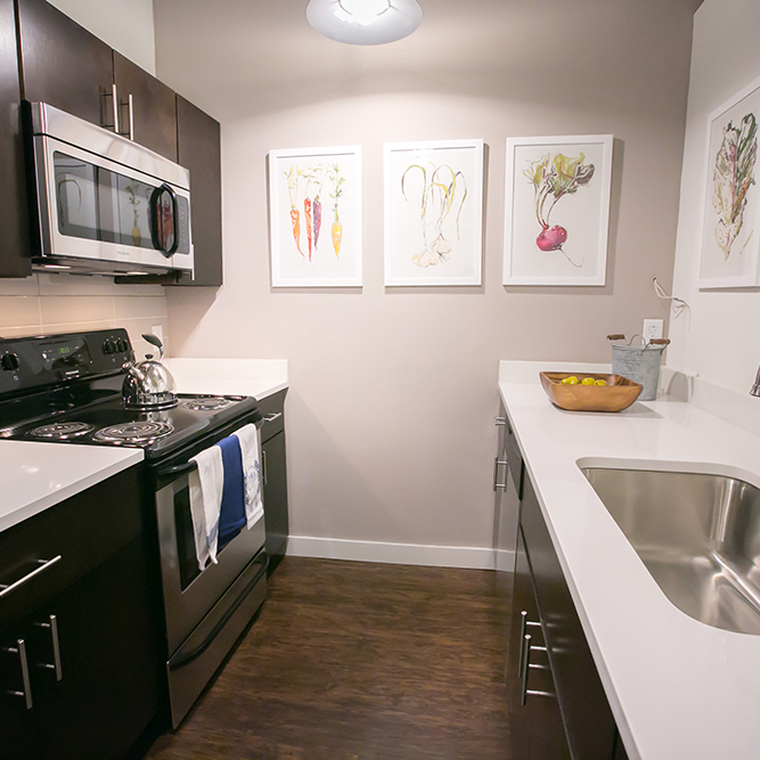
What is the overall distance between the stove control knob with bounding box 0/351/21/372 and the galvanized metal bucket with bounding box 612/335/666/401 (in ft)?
6.85

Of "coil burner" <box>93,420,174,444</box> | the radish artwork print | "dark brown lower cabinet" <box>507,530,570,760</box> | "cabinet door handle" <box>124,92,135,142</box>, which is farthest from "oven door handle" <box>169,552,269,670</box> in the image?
the radish artwork print

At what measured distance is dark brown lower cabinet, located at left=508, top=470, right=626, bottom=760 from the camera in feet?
2.12

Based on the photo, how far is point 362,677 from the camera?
1.82 meters

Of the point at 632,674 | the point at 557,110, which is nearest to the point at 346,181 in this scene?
the point at 557,110

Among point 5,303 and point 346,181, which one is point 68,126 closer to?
point 5,303

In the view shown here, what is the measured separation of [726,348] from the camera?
1.75 m

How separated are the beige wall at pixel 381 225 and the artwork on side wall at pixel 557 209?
53 millimetres

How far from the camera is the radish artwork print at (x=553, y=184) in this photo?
2217 millimetres

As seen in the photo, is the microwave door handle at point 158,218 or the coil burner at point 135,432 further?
the microwave door handle at point 158,218

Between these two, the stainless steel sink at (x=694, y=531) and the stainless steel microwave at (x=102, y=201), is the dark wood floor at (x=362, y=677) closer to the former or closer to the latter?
the stainless steel sink at (x=694, y=531)

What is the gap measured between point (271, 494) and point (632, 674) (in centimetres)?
201

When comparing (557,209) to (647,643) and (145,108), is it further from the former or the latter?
(647,643)

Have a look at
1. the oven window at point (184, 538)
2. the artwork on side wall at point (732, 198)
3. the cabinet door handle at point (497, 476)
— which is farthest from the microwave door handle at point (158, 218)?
the artwork on side wall at point (732, 198)

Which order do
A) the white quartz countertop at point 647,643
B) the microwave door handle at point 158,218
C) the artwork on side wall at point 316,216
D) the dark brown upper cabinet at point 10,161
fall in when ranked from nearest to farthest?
1. the white quartz countertop at point 647,643
2. the dark brown upper cabinet at point 10,161
3. the microwave door handle at point 158,218
4. the artwork on side wall at point 316,216
